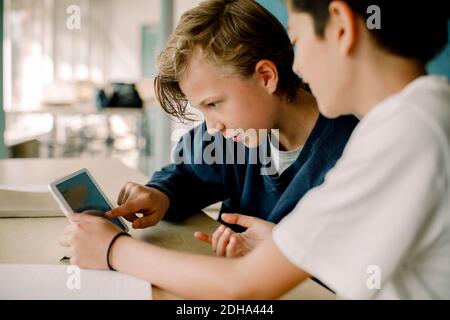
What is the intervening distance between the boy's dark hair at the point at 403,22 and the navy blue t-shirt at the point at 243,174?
0.40 meters

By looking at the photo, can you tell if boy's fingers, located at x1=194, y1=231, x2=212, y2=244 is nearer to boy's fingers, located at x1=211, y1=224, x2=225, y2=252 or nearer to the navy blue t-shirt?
boy's fingers, located at x1=211, y1=224, x2=225, y2=252


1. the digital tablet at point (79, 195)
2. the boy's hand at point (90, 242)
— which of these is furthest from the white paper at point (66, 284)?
the digital tablet at point (79, 195)

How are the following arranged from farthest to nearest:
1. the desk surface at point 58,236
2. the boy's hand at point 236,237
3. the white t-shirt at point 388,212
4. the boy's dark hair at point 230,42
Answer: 1. the boy's dark hair at point 230,42
2. the boy's hand at point 236,237
3. the desk surface at point 58,236
4. the white t-shirt at point 388,212

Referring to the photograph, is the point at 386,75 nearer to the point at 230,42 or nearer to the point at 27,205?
the point at 230,42

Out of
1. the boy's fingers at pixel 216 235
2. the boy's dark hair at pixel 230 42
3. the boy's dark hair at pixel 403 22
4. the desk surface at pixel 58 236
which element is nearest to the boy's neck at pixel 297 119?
the boy's dark hair at pixel 230 42

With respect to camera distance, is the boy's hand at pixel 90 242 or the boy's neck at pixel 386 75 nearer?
the boy's neck at pixel 386 75

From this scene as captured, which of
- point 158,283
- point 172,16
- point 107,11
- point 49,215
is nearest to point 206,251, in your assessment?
point 158,283

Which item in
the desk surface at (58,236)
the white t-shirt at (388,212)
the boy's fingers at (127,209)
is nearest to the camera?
the white t-shirt at (388,212)

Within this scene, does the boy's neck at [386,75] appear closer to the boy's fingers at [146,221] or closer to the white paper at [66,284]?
the white paper at [66,284]

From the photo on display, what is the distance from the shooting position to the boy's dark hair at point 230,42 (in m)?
1.06

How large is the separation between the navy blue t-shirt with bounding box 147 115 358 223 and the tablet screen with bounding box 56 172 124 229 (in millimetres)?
185

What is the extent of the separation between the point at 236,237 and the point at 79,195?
0.29 metres

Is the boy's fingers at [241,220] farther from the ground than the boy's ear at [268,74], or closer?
closer

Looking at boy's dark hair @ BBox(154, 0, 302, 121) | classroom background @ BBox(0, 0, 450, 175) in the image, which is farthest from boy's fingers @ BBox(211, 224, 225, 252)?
classroom background @ BBox(0, 0, 450, 175)
